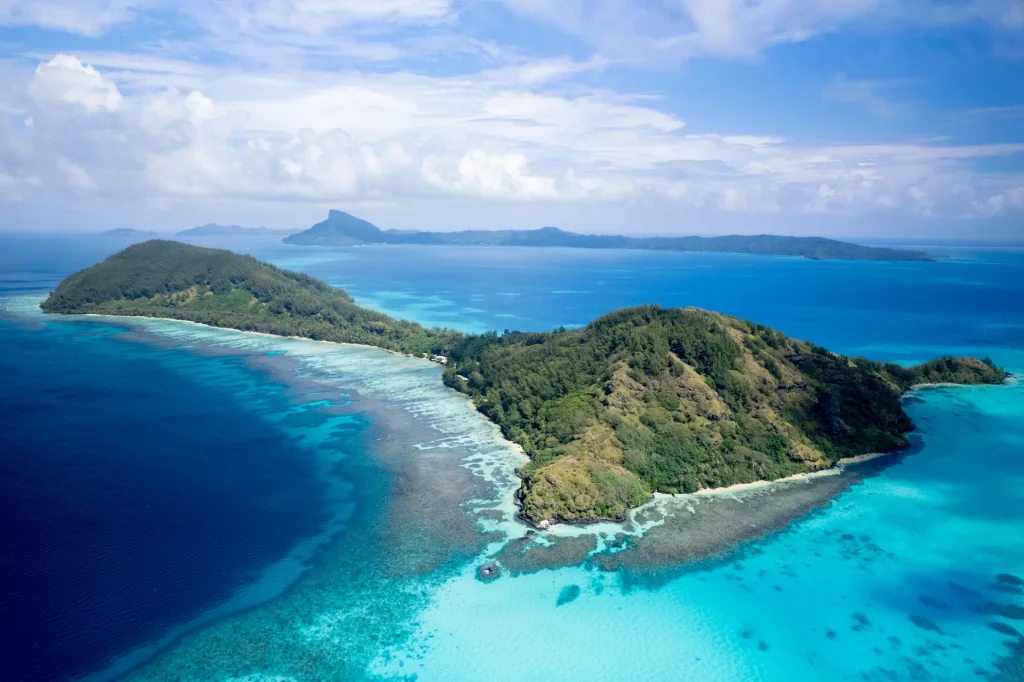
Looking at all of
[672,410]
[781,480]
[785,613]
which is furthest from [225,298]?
[785,613]

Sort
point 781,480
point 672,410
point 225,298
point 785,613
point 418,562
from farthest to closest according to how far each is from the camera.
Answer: point 225,298 < point 672,410 < point 781,480 < point 418,562 < point 785,613

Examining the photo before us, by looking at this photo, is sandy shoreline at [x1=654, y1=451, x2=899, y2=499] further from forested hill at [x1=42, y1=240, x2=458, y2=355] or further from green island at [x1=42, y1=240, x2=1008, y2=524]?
forested hill at [x1=42, y1=240, x2=458, y2=355]

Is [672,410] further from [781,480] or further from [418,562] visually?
[418,562]

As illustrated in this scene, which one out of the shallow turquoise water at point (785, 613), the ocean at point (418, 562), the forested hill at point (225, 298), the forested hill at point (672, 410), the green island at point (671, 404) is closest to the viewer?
the shallow turquoise water at point (785, 613)

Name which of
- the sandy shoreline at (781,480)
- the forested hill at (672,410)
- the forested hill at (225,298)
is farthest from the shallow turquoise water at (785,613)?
the forested hill at (225,298)

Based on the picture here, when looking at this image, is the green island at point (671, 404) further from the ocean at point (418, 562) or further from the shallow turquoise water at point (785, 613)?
the shallow turquoise water at point (785, 613)

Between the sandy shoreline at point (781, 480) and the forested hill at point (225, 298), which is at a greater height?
the forested hill at point (225, 298)
